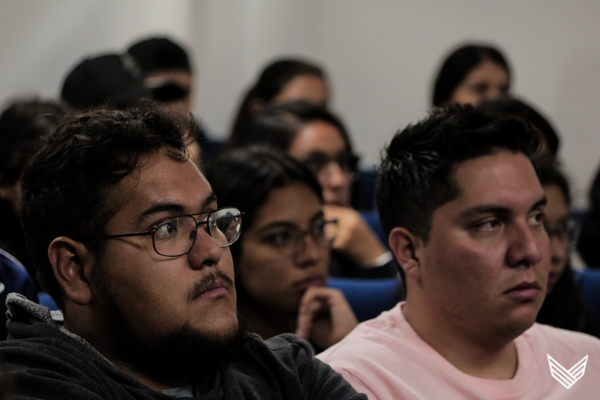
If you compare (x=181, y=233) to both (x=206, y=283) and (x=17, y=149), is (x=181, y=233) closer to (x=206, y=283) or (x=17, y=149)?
(x=206, y=283)

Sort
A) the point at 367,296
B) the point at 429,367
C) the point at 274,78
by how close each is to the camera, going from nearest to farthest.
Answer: the point at 429,367
the point at 367,296
the point at 274,78

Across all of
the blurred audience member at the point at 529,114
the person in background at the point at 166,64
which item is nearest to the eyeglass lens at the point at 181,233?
the blurred audience member at the point at 529,114

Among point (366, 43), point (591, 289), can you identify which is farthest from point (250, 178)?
point (366, 43)

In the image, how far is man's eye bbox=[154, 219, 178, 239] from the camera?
3.79ft

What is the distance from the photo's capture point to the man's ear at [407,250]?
1492mm

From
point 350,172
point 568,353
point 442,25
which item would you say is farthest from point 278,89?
point 568,353

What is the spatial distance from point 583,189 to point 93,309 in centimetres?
365

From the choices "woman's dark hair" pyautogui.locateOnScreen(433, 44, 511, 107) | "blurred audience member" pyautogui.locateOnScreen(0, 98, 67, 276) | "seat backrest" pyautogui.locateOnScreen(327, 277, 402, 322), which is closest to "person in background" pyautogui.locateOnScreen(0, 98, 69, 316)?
"blurred audience member" pyautogui.locateOnScreen(0, 98, 67, 276)

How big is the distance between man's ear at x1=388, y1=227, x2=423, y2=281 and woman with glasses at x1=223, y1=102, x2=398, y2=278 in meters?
1.13

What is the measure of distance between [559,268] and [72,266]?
1411 millimetres

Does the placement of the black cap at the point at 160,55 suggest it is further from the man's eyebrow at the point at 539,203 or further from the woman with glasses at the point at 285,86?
the man's eyebrow at the point at 539,203

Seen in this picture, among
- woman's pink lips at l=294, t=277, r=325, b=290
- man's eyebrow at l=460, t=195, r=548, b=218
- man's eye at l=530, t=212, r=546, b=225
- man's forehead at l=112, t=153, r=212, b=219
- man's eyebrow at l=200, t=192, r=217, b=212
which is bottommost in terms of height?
woman's pink lips at l=294, t=277, r=325, b=290

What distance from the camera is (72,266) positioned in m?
1.17

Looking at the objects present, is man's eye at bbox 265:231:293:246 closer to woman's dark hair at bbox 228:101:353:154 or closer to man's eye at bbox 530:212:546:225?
man's eye at bbox 530:212:546:225
